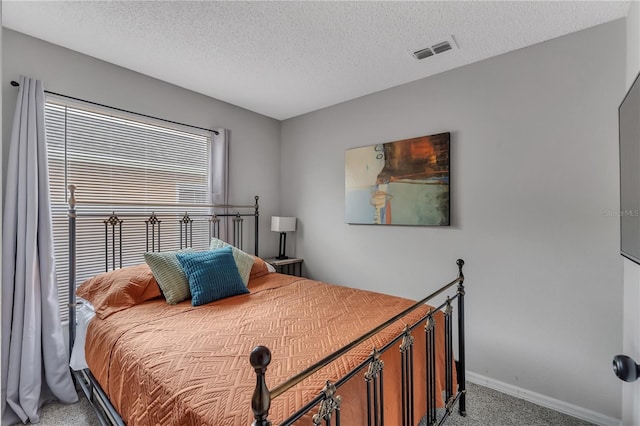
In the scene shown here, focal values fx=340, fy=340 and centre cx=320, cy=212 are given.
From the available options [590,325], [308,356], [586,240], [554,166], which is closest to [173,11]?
[308,356]

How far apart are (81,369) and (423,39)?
10.8 ft

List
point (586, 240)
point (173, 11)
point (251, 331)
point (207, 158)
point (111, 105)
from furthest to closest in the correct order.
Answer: point (207, 158) < point (111, 105) < point (586, 240) < point (173, 11) < point (251, 331)

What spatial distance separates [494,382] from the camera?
2613 millimetres

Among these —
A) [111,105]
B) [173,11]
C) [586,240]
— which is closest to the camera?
[173,11]

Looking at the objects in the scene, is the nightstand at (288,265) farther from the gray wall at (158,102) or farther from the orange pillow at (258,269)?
the orange pillow at (258,269)

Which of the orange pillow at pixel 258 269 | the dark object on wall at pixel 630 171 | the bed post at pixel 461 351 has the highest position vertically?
the dark object on wall at pixel 630 171

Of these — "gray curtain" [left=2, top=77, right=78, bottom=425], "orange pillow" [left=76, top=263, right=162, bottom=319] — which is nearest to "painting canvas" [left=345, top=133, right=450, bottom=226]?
"orange pillow" [left=76, top=263, right=162, bottom=319]

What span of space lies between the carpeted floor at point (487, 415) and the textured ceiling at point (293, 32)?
257cm

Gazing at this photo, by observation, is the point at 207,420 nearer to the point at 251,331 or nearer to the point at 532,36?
the point at 251,331

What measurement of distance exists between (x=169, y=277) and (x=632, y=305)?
9.52 ft

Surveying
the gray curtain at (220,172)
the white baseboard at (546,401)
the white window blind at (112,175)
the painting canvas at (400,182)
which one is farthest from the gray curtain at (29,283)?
the white baseboard at (546,401)

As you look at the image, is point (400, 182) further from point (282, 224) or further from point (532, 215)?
point (282, 224)

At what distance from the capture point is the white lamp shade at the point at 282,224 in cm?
384

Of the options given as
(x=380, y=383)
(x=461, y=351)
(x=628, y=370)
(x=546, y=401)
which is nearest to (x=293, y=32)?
(x=380, y=383)
